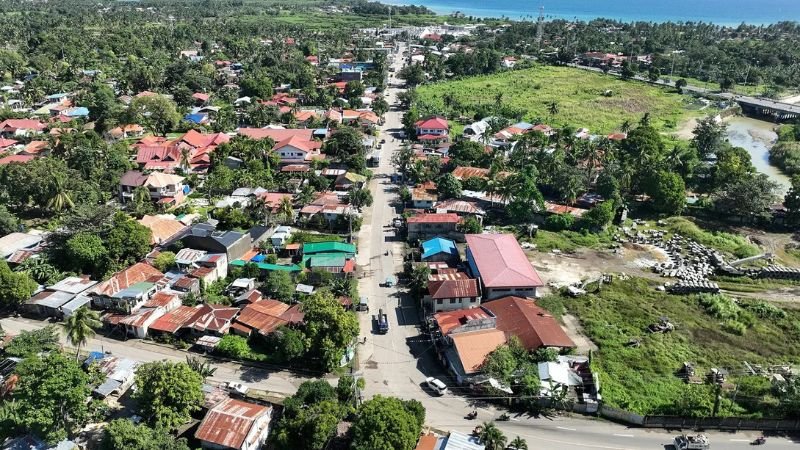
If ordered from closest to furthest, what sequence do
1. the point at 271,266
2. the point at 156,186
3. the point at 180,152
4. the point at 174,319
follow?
the point at 174,319 → the point at 271,266 → the point at 156,186 → the point at 180,152

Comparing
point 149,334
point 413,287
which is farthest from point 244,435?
point 413,287

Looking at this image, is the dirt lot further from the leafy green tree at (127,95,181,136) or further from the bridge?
the bridge

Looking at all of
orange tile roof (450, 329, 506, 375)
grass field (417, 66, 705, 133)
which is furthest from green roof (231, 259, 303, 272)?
grass field (417, 66, 705, 133)

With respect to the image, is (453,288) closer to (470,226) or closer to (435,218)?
(470,226)

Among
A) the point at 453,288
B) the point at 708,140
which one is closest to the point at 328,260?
the point at 453,288

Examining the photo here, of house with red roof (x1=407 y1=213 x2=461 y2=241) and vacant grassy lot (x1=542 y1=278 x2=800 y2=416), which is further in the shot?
house with red roof (x1=407 y1=213 x2=461 y2=241)

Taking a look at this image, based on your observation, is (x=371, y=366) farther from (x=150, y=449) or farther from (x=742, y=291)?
(x=742, y=291)
